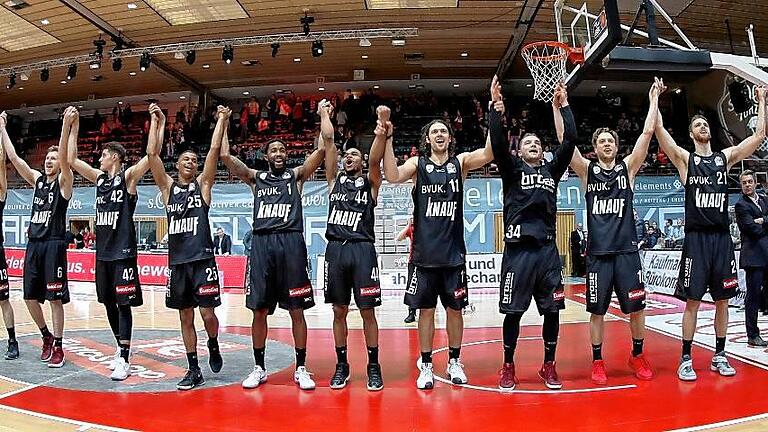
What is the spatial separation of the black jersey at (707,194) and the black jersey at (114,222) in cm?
495

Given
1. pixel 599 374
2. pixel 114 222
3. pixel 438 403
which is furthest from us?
pixel 114 222

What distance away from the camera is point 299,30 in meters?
16.9

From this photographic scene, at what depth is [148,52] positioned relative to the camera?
1686 cm

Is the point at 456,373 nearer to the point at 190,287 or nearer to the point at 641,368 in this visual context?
the point at 641,368

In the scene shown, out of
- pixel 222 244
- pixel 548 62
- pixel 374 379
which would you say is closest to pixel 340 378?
pixel 374 379

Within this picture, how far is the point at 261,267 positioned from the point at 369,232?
928 mm

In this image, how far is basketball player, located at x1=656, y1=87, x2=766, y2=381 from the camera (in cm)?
521

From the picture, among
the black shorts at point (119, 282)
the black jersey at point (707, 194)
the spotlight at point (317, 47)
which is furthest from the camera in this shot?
the spotlight at point (317, 47)

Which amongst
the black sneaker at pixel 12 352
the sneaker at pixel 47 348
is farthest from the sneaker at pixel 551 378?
the black sneaker at pixel 12 352

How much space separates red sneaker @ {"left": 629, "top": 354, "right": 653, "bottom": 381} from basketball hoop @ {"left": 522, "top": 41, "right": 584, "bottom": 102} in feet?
17.6

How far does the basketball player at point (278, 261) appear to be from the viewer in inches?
197

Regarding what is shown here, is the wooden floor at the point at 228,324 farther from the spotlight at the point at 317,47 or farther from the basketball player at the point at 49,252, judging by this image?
the spotlight at the point at 317,47

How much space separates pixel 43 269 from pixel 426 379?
3927 millimetres

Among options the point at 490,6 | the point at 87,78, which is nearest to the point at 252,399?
the point at 490,6
